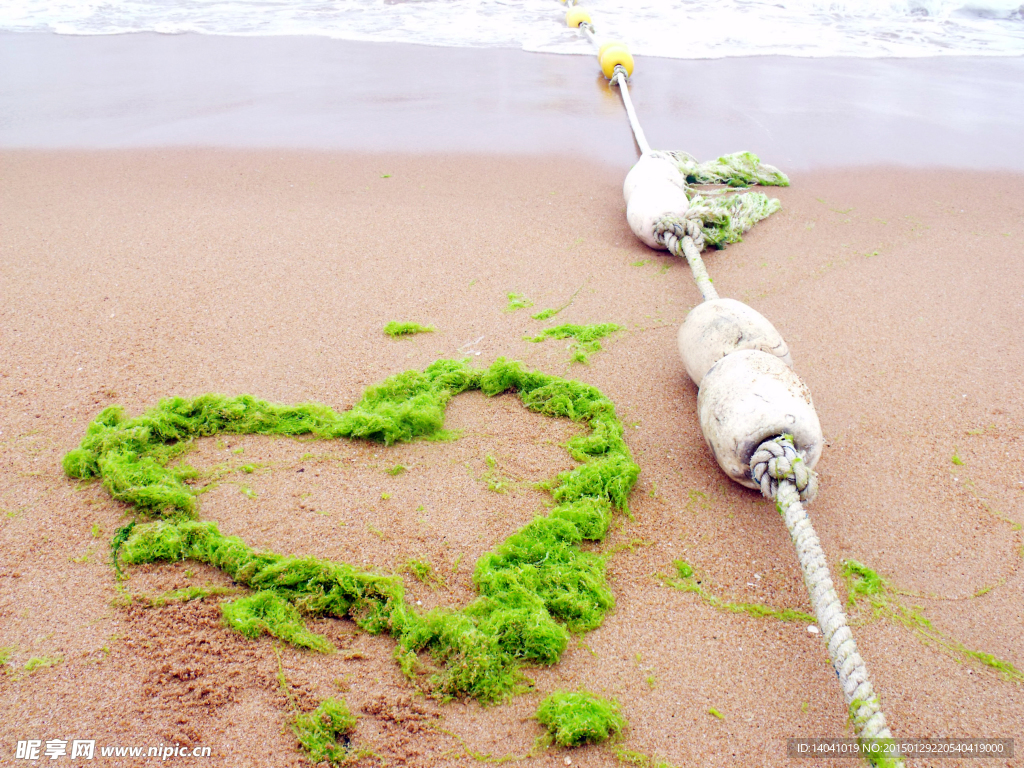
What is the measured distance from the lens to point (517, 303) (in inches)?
144

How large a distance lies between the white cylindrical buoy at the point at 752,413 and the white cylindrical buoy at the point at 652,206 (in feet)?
5.60

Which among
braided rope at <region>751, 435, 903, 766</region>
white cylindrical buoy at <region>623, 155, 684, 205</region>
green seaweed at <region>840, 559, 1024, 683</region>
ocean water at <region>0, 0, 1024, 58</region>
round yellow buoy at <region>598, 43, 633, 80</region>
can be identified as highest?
ocean water at <region>0, 0, 1024, 58</region>

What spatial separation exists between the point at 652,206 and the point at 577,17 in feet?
17.7

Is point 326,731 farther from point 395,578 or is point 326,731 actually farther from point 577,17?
point 577,17

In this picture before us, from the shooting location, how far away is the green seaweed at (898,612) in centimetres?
198

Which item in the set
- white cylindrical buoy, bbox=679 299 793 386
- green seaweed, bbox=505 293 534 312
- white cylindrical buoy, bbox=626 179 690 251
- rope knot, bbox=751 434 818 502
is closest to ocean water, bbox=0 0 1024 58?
white cylindrical buoy, bbox=626 179 690 251

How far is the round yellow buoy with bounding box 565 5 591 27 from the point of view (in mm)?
8414

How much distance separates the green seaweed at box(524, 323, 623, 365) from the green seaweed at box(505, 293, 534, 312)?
275mm

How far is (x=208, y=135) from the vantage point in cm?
544

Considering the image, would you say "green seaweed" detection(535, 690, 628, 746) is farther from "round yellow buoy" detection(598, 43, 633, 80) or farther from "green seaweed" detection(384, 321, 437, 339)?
"round yellow buoy" detection(598, 43, 633, 80)

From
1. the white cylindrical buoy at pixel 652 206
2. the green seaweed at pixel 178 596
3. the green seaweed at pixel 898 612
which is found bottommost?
the green seaweed at pixel 898 612

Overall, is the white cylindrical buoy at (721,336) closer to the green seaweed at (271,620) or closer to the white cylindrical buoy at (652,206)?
the white cylindrical buoy at (652,206)

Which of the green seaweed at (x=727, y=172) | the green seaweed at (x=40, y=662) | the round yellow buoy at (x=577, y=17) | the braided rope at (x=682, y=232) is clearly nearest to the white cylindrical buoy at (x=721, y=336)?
the braided rope at (x=682, y=232)

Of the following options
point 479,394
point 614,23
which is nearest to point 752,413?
point 479,394
